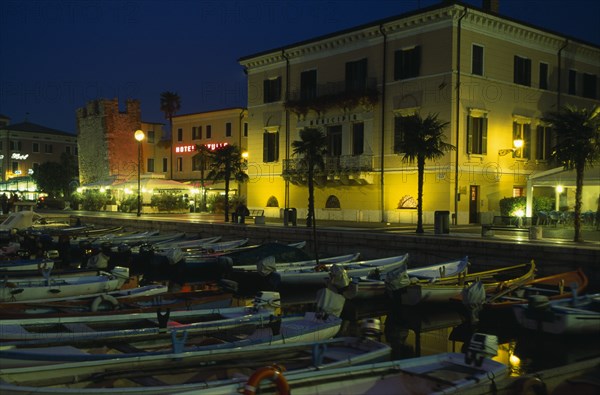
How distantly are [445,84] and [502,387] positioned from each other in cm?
2699

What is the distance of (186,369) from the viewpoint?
9297 millimetres

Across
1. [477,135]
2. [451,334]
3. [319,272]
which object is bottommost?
[451,334]

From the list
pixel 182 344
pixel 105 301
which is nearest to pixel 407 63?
pixel 105 301

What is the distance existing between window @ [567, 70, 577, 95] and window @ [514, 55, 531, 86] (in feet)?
13.8

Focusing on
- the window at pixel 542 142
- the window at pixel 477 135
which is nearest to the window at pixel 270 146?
the window at pixel 477 135

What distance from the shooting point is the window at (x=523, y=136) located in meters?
36.8

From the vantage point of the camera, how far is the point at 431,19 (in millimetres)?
34406

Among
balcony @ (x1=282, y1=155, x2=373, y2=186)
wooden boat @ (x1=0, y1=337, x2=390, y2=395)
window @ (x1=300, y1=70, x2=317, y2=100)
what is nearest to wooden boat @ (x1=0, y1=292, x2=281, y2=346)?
wooden boat @ (x1=0, y1=337, x2=390, y2=395)

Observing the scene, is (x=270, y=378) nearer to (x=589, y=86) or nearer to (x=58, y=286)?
(x=58, y=286)

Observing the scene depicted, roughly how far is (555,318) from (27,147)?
320 ft

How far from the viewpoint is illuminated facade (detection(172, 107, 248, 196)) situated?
57.8m

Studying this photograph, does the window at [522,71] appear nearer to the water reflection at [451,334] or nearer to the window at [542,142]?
the window at [542,142]

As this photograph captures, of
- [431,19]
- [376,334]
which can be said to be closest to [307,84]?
[431,19]

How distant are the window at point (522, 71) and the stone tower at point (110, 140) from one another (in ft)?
136
